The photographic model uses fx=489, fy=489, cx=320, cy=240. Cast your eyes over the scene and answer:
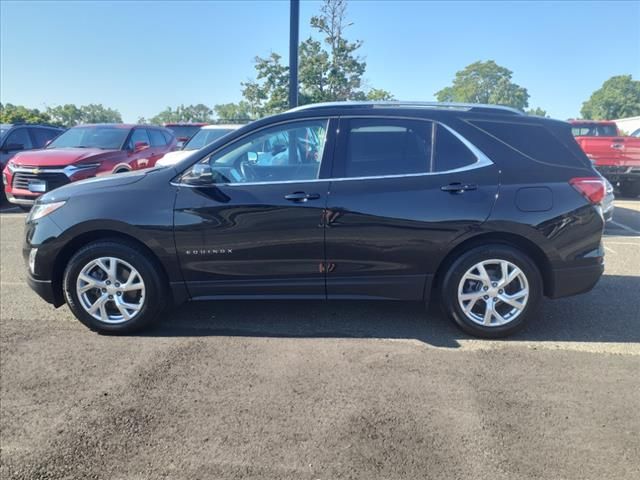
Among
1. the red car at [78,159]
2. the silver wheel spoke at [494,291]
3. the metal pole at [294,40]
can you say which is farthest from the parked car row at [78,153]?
the silver wheel spoke at [494,291]

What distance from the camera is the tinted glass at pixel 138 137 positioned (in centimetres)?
1024

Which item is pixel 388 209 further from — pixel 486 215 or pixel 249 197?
pixel 249 197

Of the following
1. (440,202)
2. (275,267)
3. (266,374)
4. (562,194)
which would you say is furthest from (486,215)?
(266,374)

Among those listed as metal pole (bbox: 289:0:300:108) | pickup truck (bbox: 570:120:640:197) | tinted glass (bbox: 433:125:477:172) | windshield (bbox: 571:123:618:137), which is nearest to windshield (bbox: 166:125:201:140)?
metal pole (bbox: 289:0:300:108)

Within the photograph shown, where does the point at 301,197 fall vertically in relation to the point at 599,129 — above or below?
below

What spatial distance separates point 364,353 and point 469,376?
77cm

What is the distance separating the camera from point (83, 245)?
13.3 feet

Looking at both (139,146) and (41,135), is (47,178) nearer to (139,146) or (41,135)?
(139,146)

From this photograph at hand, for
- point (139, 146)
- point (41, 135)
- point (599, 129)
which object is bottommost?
Result: point (139, 146)

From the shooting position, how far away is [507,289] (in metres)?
3.91

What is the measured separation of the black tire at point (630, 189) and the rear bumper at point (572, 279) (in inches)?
423

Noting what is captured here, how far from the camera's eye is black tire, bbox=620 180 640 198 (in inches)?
514

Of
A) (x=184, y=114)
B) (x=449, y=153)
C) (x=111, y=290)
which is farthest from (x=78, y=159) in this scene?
(x=184, y=114)

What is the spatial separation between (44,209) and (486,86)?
10803 centimetres
